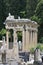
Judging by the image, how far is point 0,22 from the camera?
208 feet

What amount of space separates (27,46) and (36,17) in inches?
477

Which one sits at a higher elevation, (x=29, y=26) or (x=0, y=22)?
(x=29, y=26)

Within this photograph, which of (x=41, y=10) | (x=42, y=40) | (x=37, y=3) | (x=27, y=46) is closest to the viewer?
(x=27, y=46)

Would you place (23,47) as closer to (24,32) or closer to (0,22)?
(24,32)

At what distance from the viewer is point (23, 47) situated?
155 ft

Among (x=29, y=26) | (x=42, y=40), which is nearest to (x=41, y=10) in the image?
(x=42, y=40)

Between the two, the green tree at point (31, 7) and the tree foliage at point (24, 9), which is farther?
the green tree at point (31, 7)

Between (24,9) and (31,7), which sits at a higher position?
(31,7)

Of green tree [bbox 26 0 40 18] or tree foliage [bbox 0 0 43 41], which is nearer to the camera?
tree foliage [bbox 0 0 43 41]

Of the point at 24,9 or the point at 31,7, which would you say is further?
the point at 24,9

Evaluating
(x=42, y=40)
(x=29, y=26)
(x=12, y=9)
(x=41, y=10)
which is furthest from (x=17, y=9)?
(x=29, y=26)

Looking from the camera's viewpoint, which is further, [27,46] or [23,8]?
[23,8]

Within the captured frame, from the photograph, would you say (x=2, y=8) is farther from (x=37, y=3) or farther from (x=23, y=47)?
(x=23, y=47)

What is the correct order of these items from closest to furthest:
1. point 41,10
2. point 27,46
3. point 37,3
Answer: point 27,46
point 41,10
point 37,3
